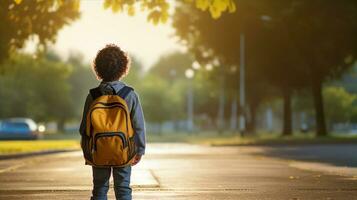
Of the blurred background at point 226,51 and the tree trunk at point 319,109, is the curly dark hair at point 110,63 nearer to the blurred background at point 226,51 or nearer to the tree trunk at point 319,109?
the blurred background at point 226,51

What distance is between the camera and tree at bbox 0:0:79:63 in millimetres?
30750

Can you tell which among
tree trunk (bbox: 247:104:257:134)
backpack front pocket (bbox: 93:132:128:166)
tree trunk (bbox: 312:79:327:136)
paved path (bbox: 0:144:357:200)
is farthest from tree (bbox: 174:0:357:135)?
backpack front pocket (bbox: 93:132:128:166)

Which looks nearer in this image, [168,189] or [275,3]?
[168,189]

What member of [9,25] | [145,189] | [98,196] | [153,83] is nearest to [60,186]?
[145,189]

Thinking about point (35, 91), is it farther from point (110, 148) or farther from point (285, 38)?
point (110, 148)

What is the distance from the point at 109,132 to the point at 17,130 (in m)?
51.4

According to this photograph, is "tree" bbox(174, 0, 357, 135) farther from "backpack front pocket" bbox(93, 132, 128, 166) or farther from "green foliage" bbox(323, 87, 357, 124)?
"backpack front pocket" bbox(93, 132, 128, 166)

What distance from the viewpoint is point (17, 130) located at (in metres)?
57.7

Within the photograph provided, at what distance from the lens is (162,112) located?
3871 inches

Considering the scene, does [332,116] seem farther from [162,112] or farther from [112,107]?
[112,107]

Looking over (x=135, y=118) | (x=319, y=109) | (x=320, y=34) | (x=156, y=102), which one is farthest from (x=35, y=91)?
(x=135, y=118)

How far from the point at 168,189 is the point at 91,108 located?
6.69m

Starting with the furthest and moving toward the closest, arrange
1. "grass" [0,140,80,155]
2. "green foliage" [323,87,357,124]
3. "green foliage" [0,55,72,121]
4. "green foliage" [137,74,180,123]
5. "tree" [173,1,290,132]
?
"green foliage" [137,74,180,123], "green foliage" [0,55,72,121], "green foliage" [323,87,357,124], "tree" [173,1,290,132], "grass" [0,140,80,155]

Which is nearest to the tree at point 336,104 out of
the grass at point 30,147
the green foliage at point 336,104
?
the green foliage at point 336,104
